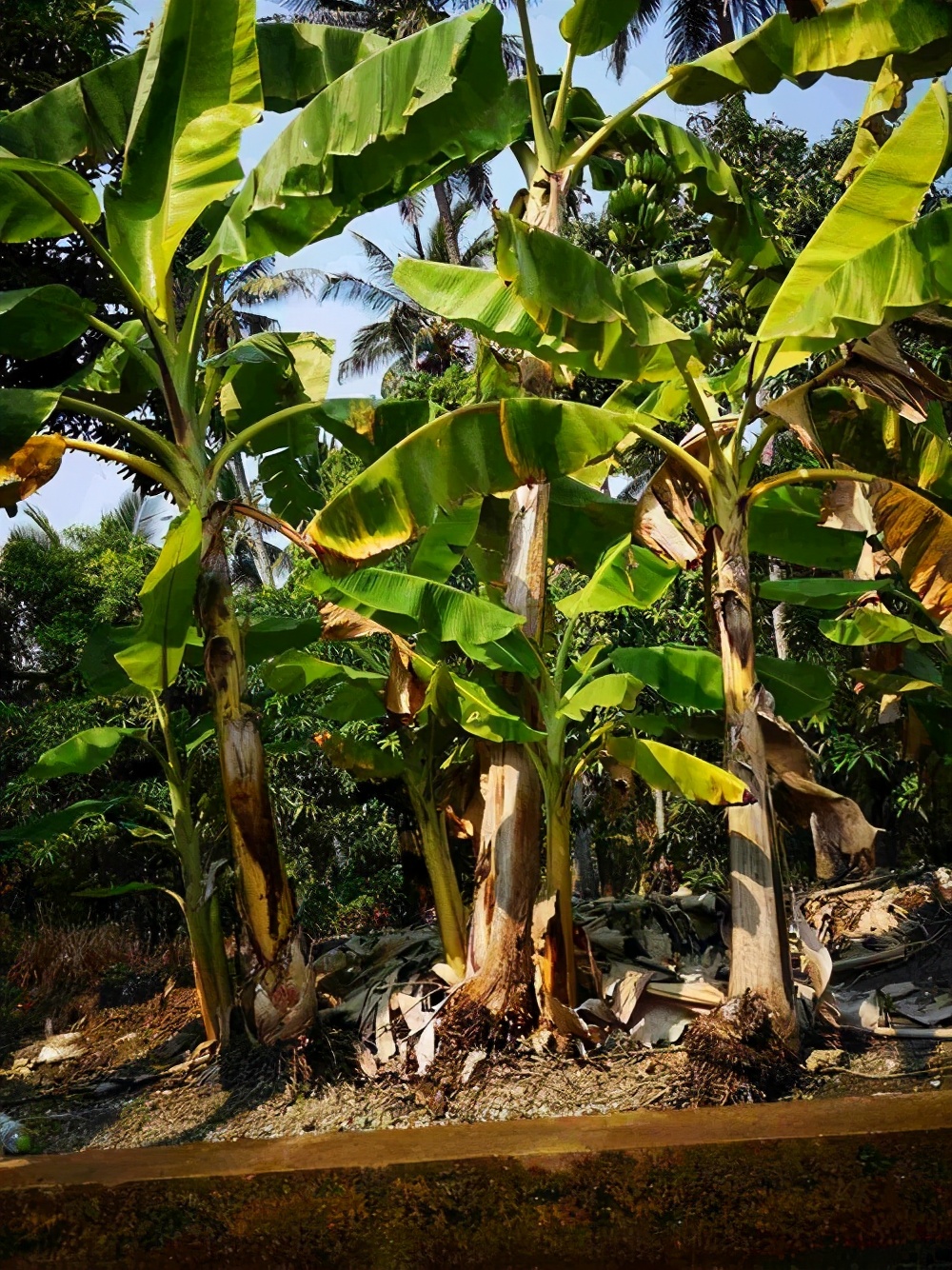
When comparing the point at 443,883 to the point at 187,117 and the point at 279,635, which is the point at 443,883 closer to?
the point at 279,635

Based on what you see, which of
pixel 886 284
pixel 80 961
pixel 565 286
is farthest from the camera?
pixel 80 961

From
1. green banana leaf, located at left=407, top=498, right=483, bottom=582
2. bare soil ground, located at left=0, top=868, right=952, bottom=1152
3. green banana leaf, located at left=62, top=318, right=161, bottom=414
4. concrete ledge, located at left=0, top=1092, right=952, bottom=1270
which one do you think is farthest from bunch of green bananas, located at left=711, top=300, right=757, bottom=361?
concrete ledge, located at left=0, top=1092, right=952, bottom=1270

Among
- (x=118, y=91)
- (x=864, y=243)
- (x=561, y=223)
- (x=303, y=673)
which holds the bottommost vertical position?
(x=303, y=673)

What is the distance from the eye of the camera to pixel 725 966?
22.2 feet

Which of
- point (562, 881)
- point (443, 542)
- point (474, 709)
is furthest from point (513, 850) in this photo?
point (443, 542)

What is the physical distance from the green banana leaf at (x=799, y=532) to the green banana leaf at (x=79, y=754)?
4122 millimetres

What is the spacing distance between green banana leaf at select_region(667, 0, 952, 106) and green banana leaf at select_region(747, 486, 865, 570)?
2280mm

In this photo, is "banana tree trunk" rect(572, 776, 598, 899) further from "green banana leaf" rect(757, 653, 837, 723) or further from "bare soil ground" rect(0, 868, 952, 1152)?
"green banana leaf" rect(757, 653, 837, 723)

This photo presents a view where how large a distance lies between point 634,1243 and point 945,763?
723 cm

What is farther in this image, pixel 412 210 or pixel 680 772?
pixel 412 210

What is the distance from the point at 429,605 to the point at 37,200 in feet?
9.14

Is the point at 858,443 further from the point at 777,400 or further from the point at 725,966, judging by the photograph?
the point at 725,966

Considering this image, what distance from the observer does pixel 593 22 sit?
5.68m

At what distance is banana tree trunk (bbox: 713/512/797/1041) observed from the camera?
205 inches
